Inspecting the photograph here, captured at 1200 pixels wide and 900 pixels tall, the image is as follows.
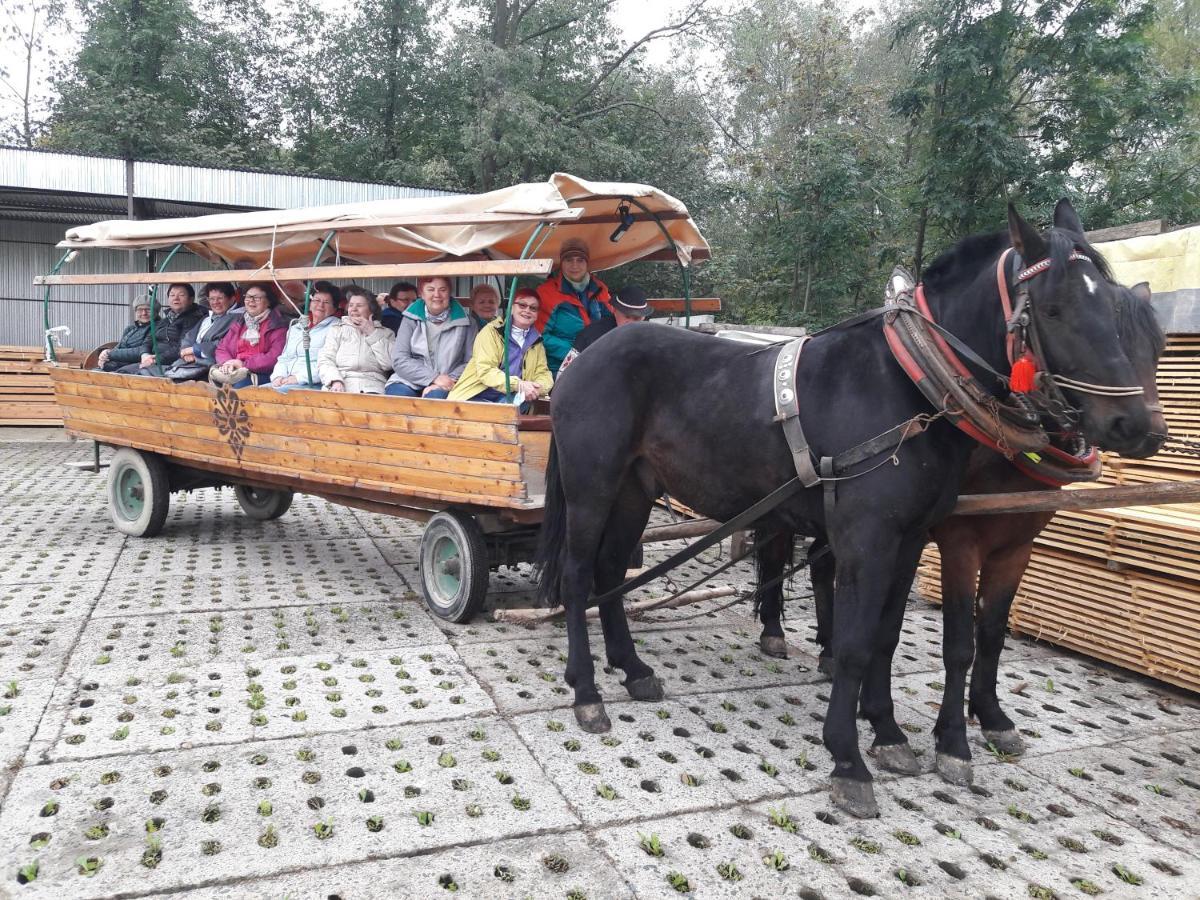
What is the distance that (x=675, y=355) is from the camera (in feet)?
11.8

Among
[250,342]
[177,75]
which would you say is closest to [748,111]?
[177,75]

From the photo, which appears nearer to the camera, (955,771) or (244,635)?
(955,771)

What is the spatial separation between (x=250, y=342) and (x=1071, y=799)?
5.56 m

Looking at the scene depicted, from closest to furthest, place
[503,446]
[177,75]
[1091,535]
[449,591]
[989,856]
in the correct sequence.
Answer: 1. [989,856]
2. [503,446]
3. [1091,535]
4. [449,591]
5. [177,75]

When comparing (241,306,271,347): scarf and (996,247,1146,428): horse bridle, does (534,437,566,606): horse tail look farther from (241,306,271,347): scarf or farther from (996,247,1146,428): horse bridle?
(241,306,271,347): scarf

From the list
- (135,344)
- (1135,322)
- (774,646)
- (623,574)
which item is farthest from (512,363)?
(135,344)

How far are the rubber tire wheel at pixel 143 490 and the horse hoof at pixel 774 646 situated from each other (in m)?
4.69

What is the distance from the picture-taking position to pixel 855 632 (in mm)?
2951

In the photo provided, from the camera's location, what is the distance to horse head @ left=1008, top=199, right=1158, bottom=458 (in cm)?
247

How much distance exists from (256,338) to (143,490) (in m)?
1.70

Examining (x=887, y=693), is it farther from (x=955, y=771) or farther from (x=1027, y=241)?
(x=1027, y=241)

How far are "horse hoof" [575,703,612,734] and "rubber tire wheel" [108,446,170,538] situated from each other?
4.48m

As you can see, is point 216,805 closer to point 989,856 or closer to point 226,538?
point 989,856

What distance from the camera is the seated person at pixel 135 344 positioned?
271 inches
